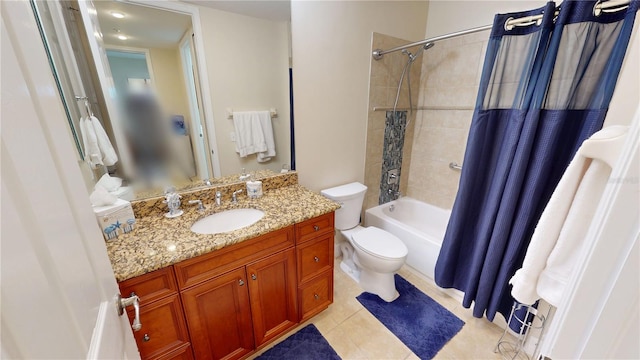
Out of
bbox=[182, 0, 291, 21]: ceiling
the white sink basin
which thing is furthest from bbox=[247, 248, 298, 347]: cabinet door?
bbox=[182, 0, 291, 21]: ceiling

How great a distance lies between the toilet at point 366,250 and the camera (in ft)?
5.61

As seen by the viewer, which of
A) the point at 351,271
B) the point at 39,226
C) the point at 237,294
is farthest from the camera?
the point at 351,271

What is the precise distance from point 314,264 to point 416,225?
5.09 ft

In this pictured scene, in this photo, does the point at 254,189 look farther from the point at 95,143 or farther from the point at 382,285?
the point at 382,285

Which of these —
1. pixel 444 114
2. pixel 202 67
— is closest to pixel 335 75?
pixel 202 67

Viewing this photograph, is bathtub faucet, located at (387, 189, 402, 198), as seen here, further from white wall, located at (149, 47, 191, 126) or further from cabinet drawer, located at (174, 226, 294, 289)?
white wall, located at (149, 47, 191, 126)

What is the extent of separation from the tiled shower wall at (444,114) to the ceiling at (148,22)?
1684 millimetres

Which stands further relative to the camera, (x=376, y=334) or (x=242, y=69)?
(x=376, y=334)

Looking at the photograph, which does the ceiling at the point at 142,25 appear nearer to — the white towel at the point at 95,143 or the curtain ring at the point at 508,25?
the white towel at the point at 95,143

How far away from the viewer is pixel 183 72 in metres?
1.28

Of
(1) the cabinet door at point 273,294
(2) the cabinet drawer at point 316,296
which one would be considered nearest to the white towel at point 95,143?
(1) the cabinet door at point 273,294

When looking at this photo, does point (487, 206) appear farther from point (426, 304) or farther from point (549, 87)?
point (426, 304)

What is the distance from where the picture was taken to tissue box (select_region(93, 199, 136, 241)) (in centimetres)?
107

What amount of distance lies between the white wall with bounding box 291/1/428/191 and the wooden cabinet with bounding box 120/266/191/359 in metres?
1.11
